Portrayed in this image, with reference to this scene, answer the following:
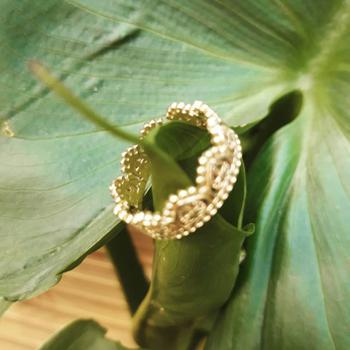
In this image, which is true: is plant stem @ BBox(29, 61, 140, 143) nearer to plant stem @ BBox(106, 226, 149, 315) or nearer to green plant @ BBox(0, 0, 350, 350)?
green plant @ BBox(0, 0, 350, 350)

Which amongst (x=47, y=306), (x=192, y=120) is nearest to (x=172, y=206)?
(x=192, y=120)

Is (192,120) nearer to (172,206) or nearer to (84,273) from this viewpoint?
(172,206)

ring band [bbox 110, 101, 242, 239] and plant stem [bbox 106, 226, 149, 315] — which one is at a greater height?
ring band [bbox 110, 101, 242, 239]

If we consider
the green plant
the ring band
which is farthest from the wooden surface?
the ring band

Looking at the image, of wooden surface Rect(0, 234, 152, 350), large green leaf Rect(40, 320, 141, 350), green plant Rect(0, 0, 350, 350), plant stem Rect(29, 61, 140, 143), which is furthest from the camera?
wooden surface Rect(0, 234, 152, 350)

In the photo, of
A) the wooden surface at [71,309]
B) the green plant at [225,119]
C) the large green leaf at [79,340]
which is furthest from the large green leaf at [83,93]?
the wooden surface at [71,309]

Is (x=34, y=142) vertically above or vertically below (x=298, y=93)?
below
